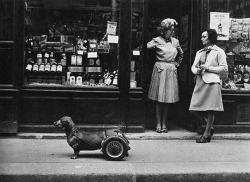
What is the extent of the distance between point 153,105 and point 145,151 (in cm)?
282

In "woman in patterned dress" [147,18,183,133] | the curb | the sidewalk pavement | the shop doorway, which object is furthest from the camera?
the shop doorway

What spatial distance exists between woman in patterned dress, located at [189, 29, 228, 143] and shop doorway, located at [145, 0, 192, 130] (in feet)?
2.85

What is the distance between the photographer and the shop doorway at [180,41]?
30.4ft

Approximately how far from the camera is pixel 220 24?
8844 mm

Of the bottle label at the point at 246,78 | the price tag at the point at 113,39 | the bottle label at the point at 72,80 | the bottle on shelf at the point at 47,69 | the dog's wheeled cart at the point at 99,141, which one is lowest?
the dog's wheeled cart at the point at 99,141

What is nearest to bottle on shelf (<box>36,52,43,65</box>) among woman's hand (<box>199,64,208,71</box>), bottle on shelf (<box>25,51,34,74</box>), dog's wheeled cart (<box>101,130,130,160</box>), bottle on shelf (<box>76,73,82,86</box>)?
bottle on shelf (<box>25,51,34,74</box>)

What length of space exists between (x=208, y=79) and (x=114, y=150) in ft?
8.06

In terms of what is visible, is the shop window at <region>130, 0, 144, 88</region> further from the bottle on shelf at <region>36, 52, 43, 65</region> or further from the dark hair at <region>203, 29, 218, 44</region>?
the bottle on shelf at <region>36, 52, 43, 65</region>

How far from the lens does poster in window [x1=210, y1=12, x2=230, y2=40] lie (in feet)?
28.9

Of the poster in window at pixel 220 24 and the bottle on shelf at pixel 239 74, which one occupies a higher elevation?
the poster in window at pixel 220 24

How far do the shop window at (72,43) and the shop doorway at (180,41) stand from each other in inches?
37.5

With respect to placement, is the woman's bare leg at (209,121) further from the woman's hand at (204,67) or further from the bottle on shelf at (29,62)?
the bottle on shelf at (29,62)

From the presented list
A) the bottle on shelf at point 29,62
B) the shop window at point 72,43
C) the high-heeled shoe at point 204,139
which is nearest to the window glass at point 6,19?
the shop window at point 72,43

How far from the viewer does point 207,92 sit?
8164 mm
